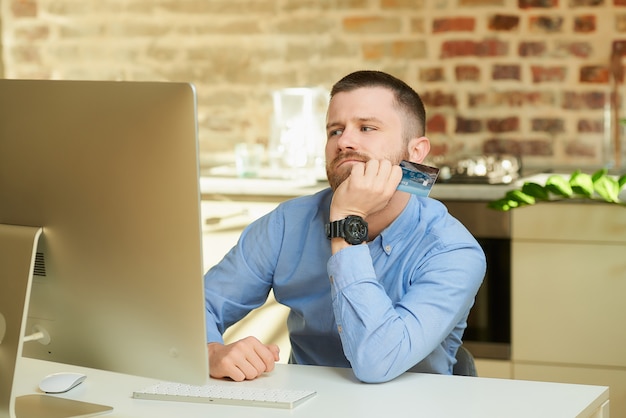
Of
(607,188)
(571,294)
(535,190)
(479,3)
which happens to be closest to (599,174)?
(607,188)

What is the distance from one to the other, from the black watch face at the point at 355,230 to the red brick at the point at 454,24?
212cm

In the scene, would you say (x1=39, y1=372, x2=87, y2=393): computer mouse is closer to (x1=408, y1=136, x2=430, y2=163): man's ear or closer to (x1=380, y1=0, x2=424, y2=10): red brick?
(x1=408, y1=136, x2=430, y2=163): man's ear

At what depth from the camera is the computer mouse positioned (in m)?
1.71

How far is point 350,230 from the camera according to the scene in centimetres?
189

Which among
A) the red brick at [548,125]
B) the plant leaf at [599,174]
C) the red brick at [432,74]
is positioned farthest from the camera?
the red brick at [432,74]

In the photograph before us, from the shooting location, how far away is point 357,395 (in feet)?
5.41

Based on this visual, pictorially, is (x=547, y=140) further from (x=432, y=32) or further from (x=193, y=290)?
(x=193, y=290)

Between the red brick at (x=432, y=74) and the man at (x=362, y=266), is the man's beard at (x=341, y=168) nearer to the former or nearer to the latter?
the man at (x=362, y=266)

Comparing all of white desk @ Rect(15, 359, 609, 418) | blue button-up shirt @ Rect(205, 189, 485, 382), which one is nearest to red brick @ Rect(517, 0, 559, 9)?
blue button-up shirt @ Rect(205, 189, 485, 382)

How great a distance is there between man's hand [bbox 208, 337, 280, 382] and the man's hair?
59cm

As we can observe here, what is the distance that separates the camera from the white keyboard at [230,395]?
1.60 metres

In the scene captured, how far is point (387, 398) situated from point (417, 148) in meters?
0.69

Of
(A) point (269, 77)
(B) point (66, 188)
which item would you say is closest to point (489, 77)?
(A) point (269, 77)

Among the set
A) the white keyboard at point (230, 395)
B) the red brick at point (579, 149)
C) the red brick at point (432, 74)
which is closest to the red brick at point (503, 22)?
the red brick at point (432, 74)
